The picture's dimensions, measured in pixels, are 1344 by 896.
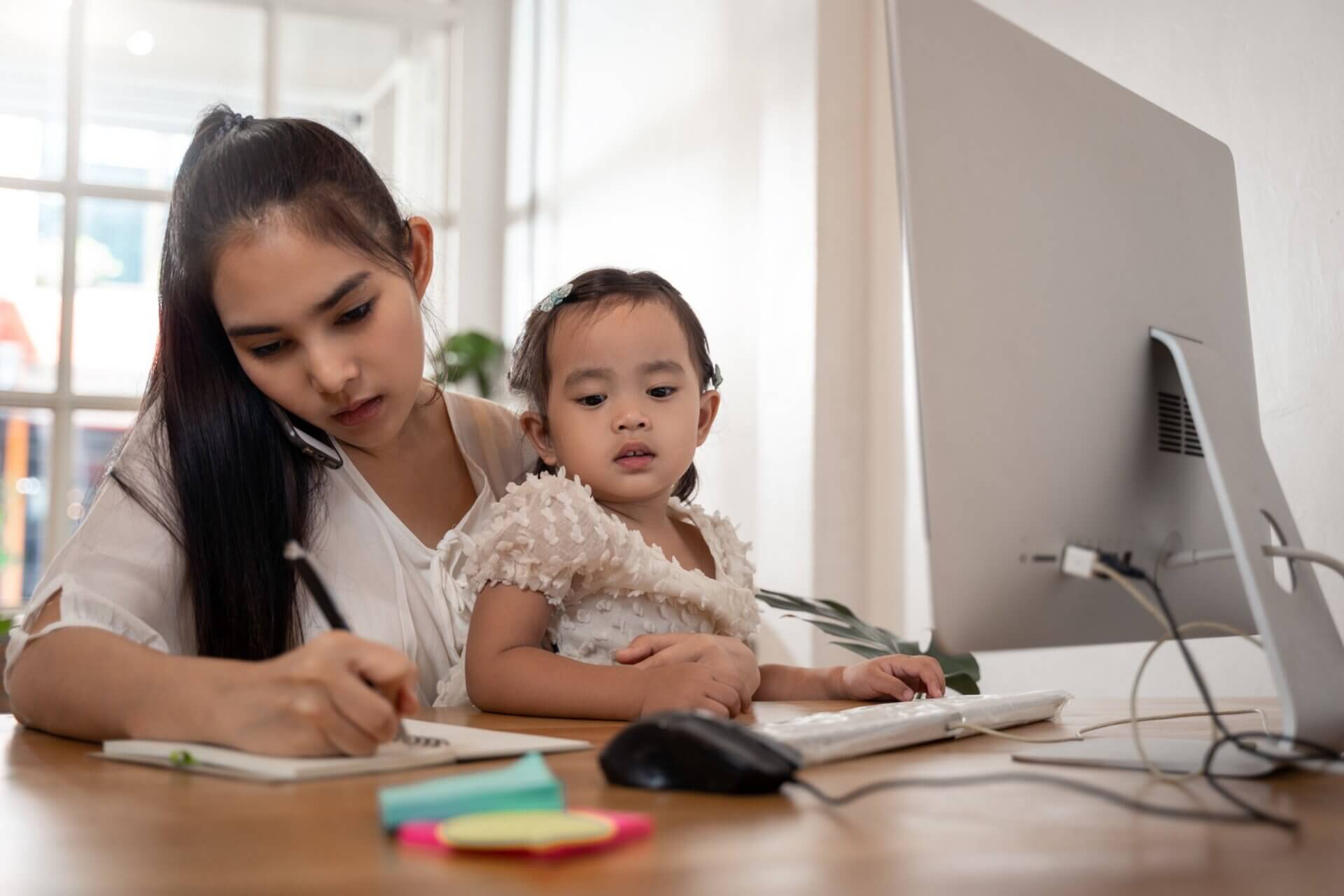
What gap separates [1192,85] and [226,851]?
1581mm

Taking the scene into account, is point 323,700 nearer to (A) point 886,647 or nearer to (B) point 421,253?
(B) point 421,253

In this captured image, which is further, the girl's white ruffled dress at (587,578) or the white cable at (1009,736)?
the girl's white ruffled dress at (587,578)

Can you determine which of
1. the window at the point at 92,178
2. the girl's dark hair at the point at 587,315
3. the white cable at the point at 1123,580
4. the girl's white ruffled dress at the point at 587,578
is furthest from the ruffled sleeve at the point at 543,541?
the window at the point at 92,178

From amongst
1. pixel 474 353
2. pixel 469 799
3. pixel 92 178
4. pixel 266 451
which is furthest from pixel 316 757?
pixel 92 178

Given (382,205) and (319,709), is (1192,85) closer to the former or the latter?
(382,205)

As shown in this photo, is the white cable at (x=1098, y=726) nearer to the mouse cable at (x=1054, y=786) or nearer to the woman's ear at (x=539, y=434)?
the mouse cable at (x=1054, y=786)

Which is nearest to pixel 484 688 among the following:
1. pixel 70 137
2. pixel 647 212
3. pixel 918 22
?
pixel 918 22

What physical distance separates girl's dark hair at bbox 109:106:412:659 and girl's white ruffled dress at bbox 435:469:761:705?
0.19 metres

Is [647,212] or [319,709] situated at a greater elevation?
[647,212]

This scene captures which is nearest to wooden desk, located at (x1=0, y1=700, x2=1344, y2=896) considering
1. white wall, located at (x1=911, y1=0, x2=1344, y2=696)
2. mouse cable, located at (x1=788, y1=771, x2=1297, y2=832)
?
mouse cable, located at (x1=788, y1=771, x2=1297, y2=832)

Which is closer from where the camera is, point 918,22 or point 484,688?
point 918,22

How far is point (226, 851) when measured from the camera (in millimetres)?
515

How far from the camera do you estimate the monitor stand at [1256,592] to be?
Answer: 76 cm

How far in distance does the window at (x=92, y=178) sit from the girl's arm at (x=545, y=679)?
9.98 ft
